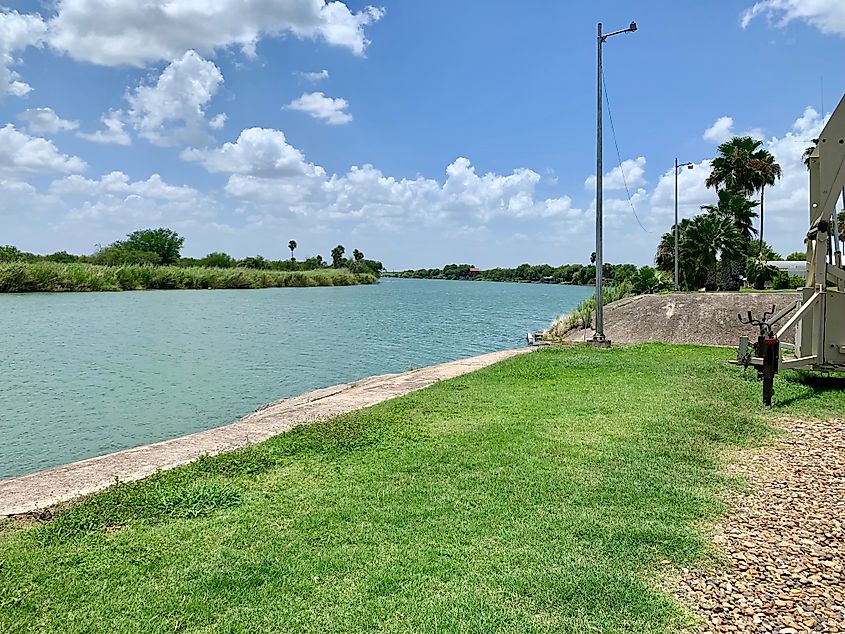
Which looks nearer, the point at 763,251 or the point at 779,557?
the point at 779,557

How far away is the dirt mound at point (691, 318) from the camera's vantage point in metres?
18.2

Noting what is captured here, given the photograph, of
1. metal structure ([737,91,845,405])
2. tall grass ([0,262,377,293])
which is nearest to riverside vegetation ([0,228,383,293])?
tall grass ([0,262,377,293])

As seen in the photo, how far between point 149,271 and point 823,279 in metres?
70.5

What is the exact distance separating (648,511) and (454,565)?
1.95 m

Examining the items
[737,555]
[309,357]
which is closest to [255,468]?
[737,555]

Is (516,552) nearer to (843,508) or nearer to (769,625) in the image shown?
(769,625)

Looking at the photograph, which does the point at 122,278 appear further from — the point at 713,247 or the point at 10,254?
the point at 713,247

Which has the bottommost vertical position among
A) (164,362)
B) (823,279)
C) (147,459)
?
(164,362)

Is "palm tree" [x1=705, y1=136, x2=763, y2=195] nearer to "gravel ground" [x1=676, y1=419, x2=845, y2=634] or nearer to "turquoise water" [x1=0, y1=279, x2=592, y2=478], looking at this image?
"turquoise water" [x1=0, y1=279, x2=592, y2=478]

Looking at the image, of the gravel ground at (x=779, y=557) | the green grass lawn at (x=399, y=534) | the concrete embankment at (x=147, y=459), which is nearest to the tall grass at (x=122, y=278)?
the concrete embankment at (x=147, y=459)

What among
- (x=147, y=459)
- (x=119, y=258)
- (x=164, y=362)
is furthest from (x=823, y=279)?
(x=119, y=258)

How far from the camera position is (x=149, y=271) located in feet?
227

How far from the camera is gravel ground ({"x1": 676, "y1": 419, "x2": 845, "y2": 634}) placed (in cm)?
357

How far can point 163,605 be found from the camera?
3707 millimetres
